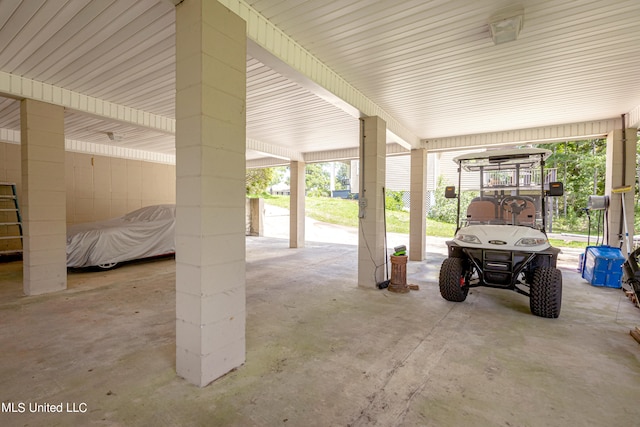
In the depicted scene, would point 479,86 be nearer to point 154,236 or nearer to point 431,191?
point 154,236

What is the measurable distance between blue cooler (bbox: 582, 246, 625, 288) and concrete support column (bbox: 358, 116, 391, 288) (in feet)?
12.3

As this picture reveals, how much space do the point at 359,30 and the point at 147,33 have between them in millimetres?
2167

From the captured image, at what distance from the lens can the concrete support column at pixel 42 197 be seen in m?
4.32

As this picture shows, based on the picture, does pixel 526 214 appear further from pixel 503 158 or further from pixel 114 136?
pixel 114 136

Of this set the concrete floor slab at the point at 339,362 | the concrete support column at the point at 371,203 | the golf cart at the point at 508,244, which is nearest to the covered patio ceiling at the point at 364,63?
the concrete support column at the point at 371,203

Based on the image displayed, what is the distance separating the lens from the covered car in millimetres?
5809

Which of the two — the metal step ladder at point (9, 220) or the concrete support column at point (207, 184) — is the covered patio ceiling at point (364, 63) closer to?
the concrete support column at point (207, 184)

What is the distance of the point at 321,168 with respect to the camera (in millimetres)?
32125

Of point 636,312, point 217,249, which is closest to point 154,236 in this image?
point 217,249

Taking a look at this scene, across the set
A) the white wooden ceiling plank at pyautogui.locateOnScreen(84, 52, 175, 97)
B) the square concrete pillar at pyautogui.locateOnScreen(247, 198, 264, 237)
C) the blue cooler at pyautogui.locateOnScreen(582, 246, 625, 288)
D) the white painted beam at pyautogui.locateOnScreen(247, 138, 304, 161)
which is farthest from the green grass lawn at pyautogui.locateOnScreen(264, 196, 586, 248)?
the white wooden ceiling plank at pyautogui.locateOnScreen(84, 52, 175, 97)

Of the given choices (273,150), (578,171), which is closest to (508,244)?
(273,150)

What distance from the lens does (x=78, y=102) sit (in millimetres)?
4793

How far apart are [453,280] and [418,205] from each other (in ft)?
12.1

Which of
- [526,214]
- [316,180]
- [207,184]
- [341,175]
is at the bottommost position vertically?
[526,214]
